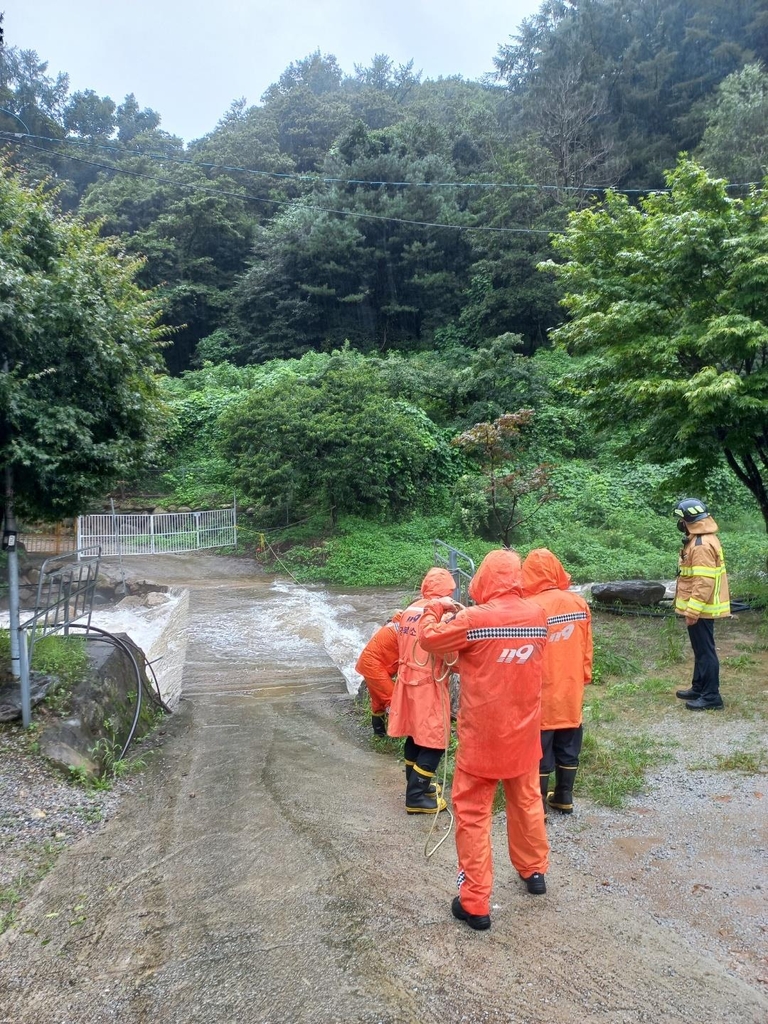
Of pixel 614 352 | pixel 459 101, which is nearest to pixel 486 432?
pixel 614 352

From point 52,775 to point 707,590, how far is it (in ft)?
17.1

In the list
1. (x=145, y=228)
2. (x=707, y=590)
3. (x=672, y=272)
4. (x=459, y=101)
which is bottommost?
(x=707, y=590)

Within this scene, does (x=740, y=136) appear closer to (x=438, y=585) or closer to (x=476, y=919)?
(x=438, y=585)

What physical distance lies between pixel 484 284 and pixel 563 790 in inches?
1170

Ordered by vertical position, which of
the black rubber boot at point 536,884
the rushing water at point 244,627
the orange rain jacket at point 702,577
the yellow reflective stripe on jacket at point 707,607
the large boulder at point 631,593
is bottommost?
the rushing water at point 244,627

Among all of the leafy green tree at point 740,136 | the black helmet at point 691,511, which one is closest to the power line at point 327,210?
the leafy green tree at point 740,136

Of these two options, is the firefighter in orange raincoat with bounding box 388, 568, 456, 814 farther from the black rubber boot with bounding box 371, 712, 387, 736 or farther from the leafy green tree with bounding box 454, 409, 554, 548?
the leafy green tree with bounding box 454, 409, 554, 548

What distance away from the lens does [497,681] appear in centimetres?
332

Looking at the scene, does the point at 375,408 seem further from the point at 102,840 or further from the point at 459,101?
the point at 459,101

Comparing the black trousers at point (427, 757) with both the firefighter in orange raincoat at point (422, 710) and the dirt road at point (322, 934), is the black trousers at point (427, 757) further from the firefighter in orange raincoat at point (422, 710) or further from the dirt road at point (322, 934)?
the dirt road at point (322, 934)

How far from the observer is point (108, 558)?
1936 cm

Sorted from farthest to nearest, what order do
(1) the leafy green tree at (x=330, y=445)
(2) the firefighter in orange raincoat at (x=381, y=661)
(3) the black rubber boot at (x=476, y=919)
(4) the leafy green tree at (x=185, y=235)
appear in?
(4) the leafy green tree at (x=185, y=235) < (1) the leafy green tree at (x=330, y=445) < (2) the firefighter in orange raincoat at (x=381, y=661) < (3) the black rubber boot at (x=476, y=919)

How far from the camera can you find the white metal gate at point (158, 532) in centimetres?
1992

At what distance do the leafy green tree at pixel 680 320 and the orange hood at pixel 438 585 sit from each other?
5409 millimetres
